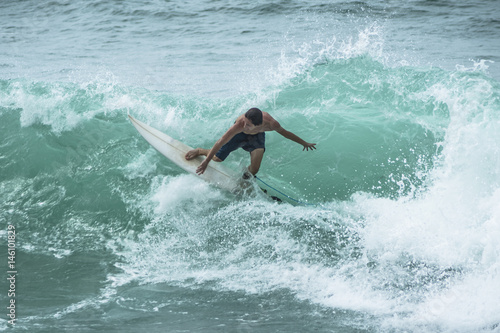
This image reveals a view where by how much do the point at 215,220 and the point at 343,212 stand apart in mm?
1624

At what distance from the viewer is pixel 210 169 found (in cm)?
657

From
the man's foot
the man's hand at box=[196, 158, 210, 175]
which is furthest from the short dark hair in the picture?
the man's foot

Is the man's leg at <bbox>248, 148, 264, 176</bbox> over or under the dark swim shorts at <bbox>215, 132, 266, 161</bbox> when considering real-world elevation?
under

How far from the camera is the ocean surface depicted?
14.3ft

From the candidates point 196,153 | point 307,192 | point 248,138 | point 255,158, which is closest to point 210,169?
point 196,153

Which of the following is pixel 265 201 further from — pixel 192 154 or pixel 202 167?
pixel 192 154

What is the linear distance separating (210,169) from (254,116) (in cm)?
132

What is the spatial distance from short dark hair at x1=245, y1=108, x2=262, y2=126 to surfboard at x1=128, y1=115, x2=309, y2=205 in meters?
1.02

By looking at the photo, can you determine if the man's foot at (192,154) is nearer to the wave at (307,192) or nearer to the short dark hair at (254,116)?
the wave at (307,192)

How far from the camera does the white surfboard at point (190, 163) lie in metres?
6.52

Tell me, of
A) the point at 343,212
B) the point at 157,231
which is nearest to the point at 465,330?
the point at 343,212

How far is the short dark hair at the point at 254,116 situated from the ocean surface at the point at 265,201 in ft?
3.75

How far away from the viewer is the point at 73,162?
765 centimetres

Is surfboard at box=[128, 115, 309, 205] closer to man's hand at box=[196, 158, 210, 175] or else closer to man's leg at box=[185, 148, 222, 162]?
man's leg at box=[185, 148, 222, 162]
